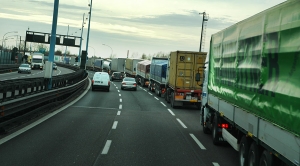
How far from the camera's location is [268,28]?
7.08 m

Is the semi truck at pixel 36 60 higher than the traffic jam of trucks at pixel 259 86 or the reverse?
higher

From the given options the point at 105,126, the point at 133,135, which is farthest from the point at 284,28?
the point at 105,126

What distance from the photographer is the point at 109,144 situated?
37.2 ft

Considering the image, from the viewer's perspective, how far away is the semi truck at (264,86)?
222 inches

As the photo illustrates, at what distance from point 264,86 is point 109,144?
554 cm

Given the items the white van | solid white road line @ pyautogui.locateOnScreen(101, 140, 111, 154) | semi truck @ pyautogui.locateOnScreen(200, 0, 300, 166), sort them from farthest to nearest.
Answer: the white van, solid white road line @ pyautogui.locateOnScreen(101, 140, 111, 154), semi truck @ pyautogui.locateOnScreen(200, 0, 300, 166)

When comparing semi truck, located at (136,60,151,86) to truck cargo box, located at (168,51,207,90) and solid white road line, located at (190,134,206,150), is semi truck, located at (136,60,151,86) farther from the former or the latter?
solid white road line, located at (190,134,206,150)

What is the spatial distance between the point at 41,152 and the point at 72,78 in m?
27.1

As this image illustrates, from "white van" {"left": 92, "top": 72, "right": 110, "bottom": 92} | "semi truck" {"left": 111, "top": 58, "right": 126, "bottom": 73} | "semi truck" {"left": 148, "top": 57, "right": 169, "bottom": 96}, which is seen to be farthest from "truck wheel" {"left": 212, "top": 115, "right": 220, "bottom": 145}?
"semi truck" {"left": 111, "top": 58, "right": 126, "bottom": 73}

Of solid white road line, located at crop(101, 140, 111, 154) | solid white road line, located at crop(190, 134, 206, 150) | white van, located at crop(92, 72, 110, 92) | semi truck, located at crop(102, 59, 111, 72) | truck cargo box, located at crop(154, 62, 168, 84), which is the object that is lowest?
solid white road line, located at crop(101, 140, 111, 154)

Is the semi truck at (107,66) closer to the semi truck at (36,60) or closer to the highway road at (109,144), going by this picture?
the semi truck at (36,60)

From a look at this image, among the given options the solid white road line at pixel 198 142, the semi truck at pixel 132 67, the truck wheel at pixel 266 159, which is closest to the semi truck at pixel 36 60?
the semi truck at pixel 132 67

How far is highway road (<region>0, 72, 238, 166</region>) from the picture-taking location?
30.2 feet

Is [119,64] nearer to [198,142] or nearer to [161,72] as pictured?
[161,72]
